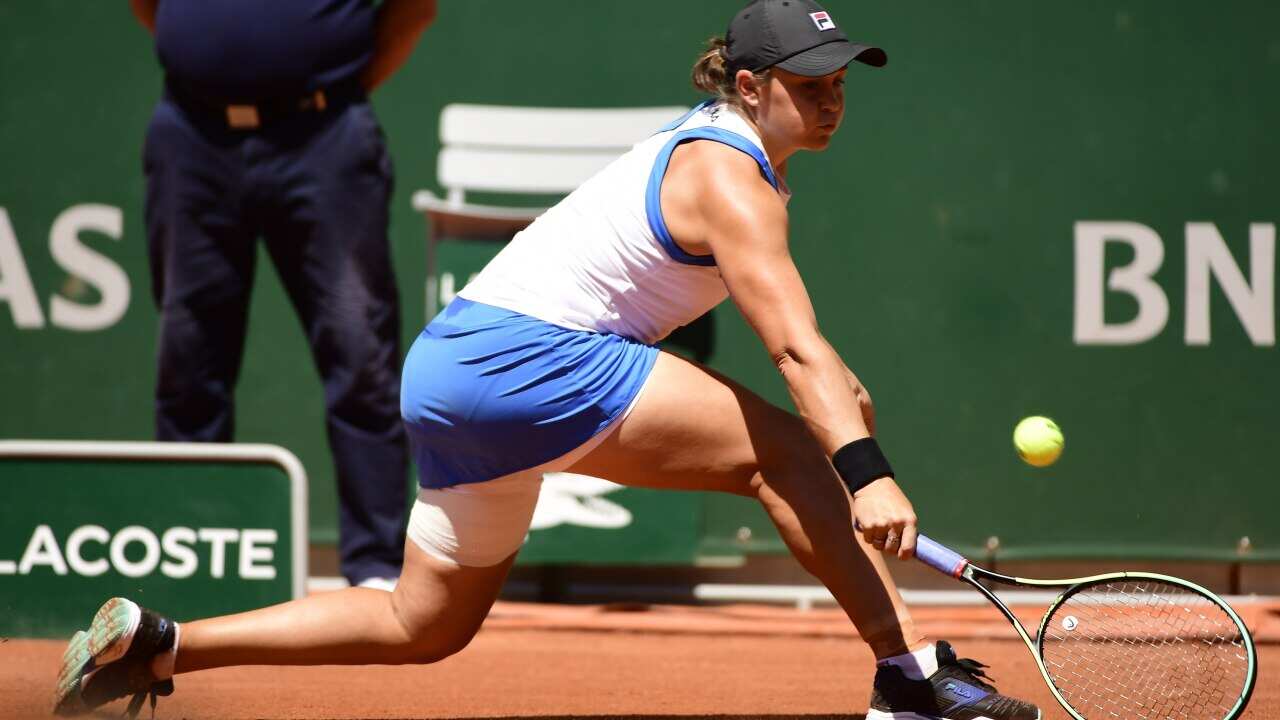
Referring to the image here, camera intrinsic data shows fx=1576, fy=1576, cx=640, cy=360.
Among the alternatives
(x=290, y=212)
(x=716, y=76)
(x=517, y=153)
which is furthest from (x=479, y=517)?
(x=517, y=153)

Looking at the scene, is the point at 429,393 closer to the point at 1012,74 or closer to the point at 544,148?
the point at 544,148

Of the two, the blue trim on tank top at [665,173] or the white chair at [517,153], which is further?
the white chair at [517,153]

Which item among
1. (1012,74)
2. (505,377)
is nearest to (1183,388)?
(1012,74)

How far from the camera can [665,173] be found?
2686mm

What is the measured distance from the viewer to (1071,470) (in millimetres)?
4961

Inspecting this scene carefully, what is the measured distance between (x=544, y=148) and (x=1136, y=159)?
6.10 ft

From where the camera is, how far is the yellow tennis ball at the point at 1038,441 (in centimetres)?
306

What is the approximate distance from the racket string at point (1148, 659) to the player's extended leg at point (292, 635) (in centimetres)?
115

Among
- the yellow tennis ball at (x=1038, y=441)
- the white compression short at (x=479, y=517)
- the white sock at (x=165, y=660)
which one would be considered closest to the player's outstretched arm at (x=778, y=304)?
the white compression short at (x=479, y=517)

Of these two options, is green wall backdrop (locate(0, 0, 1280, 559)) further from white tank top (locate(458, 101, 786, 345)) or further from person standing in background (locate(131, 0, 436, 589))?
white tank top (locate(458, 101, 786, 345))

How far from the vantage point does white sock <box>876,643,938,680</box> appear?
269cm

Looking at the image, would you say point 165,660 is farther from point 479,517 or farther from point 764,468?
point 764,468

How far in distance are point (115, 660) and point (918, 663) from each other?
1.42m

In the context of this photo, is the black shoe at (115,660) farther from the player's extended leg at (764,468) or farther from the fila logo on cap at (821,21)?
the fila logo on cap at (821,21)
